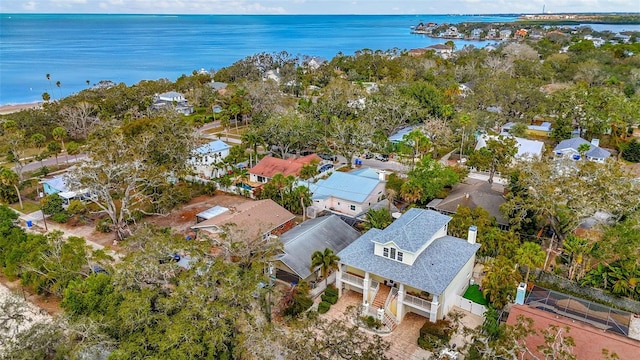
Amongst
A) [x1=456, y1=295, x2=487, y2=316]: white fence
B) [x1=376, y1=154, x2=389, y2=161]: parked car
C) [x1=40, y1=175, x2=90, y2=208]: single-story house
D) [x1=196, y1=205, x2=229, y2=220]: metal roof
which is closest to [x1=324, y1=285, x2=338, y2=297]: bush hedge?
[x1=456, y1=295, x2=487, y2=316]: white fence

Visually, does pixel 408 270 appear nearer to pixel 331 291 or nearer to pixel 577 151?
pixel 331 291

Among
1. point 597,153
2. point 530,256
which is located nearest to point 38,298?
point 530,256

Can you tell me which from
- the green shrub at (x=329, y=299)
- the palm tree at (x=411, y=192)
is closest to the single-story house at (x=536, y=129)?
the palm tree at (x=411, y=192)

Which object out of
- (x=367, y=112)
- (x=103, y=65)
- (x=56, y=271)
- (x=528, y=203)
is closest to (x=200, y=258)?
(x=56, y=271)

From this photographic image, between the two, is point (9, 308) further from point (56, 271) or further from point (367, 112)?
point (367, 112)

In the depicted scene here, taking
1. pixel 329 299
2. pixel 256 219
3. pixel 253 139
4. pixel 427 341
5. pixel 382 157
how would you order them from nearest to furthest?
pixel 427 341
pixel 329 299
pixel 256 219
pixel 253 139
pixel 382 157

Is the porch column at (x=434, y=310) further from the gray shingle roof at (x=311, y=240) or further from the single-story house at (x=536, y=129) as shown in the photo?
the single-story house at (x=536, y=129)
